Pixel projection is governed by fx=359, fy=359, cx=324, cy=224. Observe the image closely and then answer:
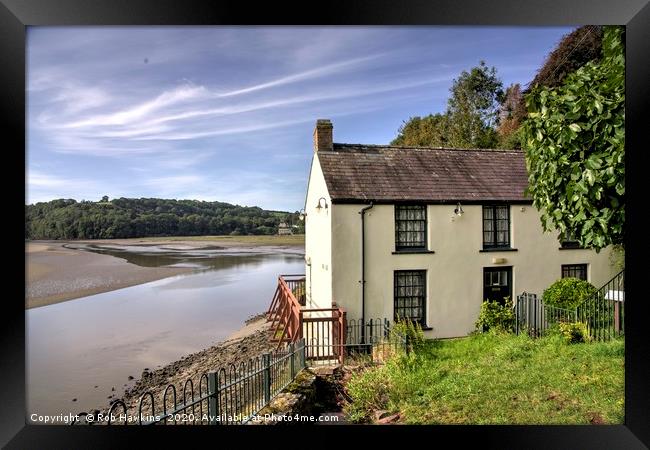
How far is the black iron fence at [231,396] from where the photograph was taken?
10.3 ft

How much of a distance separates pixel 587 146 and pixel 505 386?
2790mm

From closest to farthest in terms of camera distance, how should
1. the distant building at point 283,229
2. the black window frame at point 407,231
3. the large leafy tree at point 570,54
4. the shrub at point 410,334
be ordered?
1. the large leafy tree at point 570,54
2. the shrub at point 410,334
3. the black window frame at point 407,231
4. the distant building at point 283,229

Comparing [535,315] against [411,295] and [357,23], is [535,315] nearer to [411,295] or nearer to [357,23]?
[411,295]

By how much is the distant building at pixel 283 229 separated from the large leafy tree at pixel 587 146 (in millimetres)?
4819

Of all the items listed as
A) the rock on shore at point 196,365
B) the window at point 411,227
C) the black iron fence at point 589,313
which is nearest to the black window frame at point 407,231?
the window at point 411,227

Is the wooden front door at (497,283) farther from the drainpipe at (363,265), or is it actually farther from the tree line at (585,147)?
the tree line at (585,147)

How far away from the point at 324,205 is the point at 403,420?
376cm

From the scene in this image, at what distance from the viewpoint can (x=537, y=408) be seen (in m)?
3.74

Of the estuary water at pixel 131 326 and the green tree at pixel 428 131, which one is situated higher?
the green tree at pixel 428 131

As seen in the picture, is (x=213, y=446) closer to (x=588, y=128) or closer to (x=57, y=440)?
(x=57, y=440)

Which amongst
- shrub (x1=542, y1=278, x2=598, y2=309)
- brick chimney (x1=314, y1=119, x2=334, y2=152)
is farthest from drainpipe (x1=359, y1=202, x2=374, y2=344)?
shrub (x1=542, y1=278, x2=598, y2=309)

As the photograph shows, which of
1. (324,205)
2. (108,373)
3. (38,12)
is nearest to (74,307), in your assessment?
(108,373)

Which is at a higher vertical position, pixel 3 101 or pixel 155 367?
pixel 3 101

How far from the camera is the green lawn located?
3.69 m
